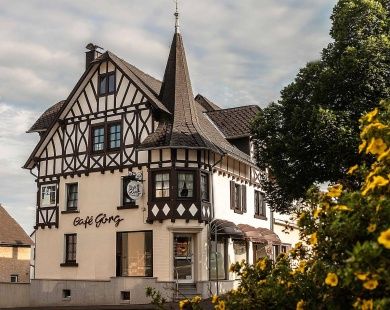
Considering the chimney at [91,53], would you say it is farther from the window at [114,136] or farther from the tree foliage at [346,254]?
the tree foliage at [346,254]

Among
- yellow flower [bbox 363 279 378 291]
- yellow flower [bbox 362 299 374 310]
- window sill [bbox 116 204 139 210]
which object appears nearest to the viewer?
yellow flower [bbox 363 279 378 291]

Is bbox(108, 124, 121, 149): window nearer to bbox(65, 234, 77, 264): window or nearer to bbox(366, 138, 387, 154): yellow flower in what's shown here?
bbox(65, 234, 77, 264): window

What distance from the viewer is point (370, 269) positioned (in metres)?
5.09

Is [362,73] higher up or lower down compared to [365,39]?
lower down

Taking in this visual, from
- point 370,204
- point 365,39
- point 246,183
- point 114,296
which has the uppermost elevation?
point 365,39

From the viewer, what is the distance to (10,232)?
139ft

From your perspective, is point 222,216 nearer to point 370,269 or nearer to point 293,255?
point 293,255

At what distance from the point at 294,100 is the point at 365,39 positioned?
3.59 meters

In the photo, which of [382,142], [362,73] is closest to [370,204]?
[382,142]

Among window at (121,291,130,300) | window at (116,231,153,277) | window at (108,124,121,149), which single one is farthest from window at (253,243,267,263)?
window at (108,124,121,149)

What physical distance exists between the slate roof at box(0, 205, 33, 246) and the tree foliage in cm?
3549

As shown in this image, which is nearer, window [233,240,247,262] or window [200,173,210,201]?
window [200,173,210,201]

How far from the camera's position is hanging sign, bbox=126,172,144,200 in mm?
25672

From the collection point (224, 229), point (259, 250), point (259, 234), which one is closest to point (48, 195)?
point (224, 229)
